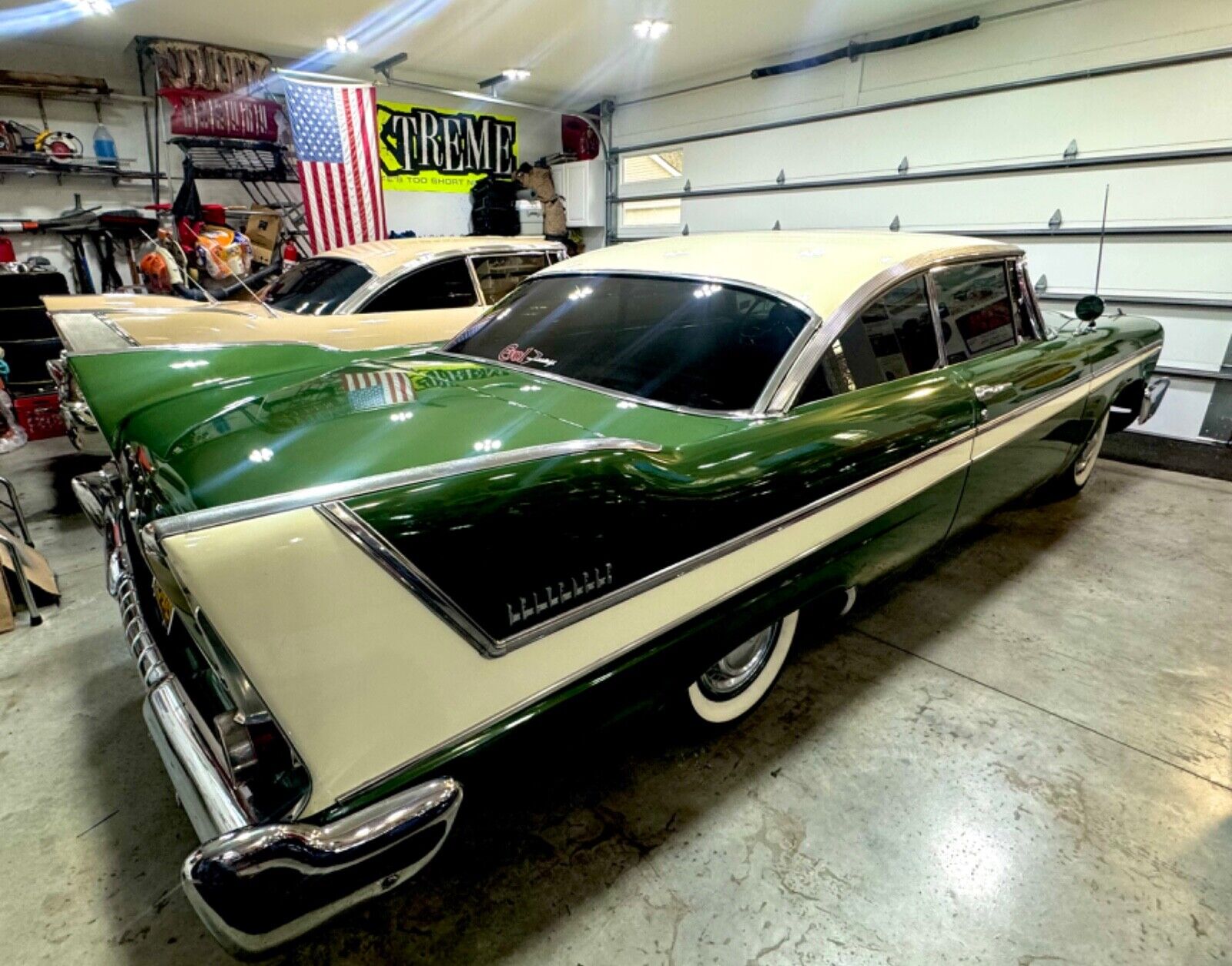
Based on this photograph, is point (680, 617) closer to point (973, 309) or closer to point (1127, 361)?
point (973, 309)

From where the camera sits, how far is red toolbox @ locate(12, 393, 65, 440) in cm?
502

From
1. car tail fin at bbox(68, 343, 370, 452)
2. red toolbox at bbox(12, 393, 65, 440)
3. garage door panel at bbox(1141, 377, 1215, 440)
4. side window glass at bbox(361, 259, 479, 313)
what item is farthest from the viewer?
garage door panel at bbox(1141, 377, 1215, 440)

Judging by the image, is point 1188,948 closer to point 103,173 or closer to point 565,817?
point 565,817

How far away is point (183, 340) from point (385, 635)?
324cm

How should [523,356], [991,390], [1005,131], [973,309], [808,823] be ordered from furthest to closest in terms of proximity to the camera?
[1005,131]
[973,309]
[991,390]
[523,356]
[808,823]

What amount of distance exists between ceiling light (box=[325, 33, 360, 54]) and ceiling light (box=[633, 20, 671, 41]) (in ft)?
9.14

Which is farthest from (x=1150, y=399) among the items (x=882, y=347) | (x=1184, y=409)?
(x=882, y=347)

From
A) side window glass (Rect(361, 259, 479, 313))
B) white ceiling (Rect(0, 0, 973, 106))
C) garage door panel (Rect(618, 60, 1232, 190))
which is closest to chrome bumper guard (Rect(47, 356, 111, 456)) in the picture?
side window glass (Rect(361, 259, 479, 313))

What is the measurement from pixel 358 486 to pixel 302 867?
0.57m

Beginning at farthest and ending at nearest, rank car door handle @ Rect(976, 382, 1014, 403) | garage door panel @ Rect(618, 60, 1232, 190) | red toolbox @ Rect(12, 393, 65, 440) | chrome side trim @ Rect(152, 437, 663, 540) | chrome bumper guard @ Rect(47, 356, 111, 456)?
red toolbox @ Rect(12, 393, 65, 440), garage door panel @ Rect(618, 60, 1232, 190), chrome bumper guard @ Rect(47, 356, 111, 456), car door handle @ Rect(976, 382, 1014, 403), chrome side trim @ Rect(152, 437, 663, 540)

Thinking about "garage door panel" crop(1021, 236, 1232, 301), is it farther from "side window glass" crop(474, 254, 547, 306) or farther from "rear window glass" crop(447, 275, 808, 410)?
"rear window glass" crop(447, 275, 808, 410)

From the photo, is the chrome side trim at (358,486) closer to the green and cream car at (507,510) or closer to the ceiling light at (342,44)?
the green and cream car at (507,510)

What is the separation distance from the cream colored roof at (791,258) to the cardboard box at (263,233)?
5.53m

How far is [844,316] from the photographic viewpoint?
200cm
